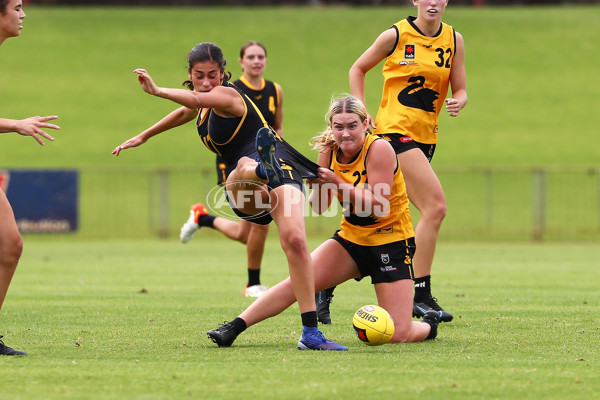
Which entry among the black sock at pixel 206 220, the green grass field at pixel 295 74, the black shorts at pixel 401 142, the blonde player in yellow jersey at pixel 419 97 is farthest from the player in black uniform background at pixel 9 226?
the green grass field at pixel 295 74

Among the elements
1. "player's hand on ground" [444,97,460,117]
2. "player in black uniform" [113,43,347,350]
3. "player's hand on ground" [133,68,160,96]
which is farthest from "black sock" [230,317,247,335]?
"player's hand on ground" [444,97,460,117]

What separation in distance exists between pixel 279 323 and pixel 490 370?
8.23ft

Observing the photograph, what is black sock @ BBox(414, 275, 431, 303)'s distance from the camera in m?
7.44

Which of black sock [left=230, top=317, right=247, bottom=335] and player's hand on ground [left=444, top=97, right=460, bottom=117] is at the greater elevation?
player's hand on ground [left=444, top=97, right=460, bottom=117]

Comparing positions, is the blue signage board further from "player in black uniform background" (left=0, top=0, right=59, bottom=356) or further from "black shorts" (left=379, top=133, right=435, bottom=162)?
"player in black uniform background" (left=0, top=0, right=59, bottom=356)

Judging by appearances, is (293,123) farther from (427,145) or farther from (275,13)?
(427,145)

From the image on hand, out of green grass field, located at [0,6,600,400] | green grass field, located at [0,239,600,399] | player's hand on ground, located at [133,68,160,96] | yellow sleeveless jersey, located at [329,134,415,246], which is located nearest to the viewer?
green grass field, located at [0,239,600,399]

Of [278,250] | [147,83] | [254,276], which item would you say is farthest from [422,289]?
[278,250]

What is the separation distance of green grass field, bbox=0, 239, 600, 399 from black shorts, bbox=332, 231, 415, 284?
50 cm

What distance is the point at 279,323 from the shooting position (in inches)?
291

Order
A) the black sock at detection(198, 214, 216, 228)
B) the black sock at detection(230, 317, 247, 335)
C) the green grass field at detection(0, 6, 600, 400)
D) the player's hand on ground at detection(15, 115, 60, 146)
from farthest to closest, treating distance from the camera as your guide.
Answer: the black sock at detection(198, 214, 216, 228) → the black sock at detection(230, 317, 247, 335) → the player's hand on ground at detection(15, 115, 60, 146) → the green grass field at detection(0, 6, 600, 400)

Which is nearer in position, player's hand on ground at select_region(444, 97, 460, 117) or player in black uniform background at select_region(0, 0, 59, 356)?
player in black uniform background at select_region(0, 0, 59, 356)

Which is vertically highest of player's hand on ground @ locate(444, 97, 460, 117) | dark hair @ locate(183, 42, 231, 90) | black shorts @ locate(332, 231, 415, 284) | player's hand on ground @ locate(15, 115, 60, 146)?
dark hair @ locate(183, 42, 231, 90)

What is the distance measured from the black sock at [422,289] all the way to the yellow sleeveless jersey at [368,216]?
91 cm
